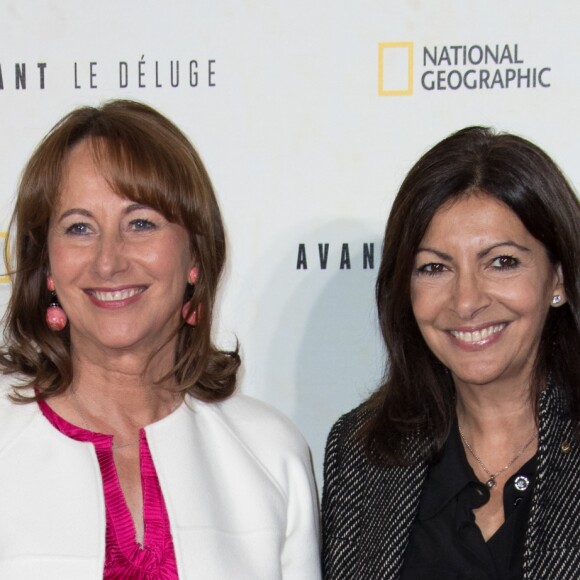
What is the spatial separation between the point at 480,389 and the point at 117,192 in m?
0.86

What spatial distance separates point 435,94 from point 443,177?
0.64 metres

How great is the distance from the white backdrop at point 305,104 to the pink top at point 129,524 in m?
0.76

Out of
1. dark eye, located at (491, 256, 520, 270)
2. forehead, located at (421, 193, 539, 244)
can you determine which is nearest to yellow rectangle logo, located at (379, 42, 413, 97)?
forehead, located at (421, 193, 539, 244)

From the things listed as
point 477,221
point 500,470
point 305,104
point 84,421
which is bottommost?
point 500,470

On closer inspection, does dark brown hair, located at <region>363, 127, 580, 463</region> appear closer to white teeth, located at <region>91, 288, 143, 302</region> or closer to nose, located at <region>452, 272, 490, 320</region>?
nose, located at <region>452, 272, 490, 320</region>

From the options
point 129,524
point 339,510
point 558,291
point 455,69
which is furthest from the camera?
point 455,69

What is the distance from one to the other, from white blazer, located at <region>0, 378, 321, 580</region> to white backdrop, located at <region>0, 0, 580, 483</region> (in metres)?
0.44

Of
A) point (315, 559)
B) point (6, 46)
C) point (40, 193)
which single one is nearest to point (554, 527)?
point (315, 559)

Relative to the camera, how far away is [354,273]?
2.95 metres

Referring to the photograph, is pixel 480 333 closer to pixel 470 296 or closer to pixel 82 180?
pixel 470 296

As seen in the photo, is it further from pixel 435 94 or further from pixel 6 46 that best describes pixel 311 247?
pixel 6 46

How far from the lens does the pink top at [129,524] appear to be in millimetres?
2136

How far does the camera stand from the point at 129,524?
Result: 7.15 feet

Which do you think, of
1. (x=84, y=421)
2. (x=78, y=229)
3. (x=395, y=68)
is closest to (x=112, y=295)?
(x=78, y=229)
